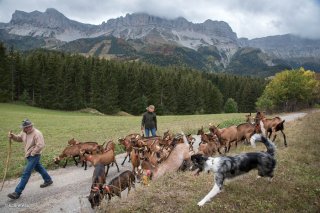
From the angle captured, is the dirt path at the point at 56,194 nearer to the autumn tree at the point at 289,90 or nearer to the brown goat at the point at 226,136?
the brown goat at the point at 226,136

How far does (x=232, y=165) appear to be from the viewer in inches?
358

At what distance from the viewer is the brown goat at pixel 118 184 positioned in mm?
9901

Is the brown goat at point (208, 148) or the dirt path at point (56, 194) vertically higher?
the brown goat at point (208, 148)

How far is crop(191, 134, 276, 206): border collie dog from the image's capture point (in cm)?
876

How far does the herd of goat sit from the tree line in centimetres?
6120

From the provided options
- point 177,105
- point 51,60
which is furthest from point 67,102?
point 177,105

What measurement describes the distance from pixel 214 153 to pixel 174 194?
664 centimetres

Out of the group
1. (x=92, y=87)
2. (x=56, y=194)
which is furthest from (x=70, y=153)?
(x=92, y=87)

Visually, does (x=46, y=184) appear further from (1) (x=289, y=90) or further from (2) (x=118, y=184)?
(1) (x=289, y=90)

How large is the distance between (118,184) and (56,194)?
3.08 metres

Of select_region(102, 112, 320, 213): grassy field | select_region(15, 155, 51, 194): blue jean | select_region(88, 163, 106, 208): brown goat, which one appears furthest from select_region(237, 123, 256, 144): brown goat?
select_region(15, 155, 51, 194): blue jean

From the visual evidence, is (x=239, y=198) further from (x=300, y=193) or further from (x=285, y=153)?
(x=285, y=153)

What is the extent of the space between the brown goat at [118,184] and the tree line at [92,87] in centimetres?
6776

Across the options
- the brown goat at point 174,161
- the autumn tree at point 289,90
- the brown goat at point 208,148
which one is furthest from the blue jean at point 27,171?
the autumn tree at point 289,90
